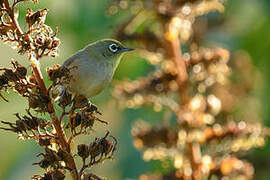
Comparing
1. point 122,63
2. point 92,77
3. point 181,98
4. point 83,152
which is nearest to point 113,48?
point 92,77

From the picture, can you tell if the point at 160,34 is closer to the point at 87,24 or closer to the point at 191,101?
the point at 191,101

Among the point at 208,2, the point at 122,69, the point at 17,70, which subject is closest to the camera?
the point at 17,70

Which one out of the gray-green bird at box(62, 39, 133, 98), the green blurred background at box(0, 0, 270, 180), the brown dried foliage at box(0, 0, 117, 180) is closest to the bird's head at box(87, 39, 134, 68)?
the gray-green bird at box(62, 39, 133, 98)

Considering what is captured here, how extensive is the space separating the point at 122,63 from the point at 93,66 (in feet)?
11.4

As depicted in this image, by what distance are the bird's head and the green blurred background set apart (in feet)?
6.96

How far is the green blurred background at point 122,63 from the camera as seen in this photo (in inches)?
272

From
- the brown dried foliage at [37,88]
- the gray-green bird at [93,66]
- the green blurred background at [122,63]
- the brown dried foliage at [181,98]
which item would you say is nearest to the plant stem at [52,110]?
the brown dried foliage at [37,88]

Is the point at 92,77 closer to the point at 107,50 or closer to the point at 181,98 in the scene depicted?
the point at 107,50

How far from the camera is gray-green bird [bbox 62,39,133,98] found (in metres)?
4.17

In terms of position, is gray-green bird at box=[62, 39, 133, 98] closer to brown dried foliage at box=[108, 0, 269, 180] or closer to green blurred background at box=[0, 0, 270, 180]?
brown dried foliage at box=[108, 0, 269, 180]

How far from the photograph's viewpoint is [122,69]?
7770 mm

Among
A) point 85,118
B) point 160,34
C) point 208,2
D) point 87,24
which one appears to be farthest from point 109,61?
point 87,24

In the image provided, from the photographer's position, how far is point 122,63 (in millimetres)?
7828

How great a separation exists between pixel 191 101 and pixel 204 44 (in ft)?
8.29
